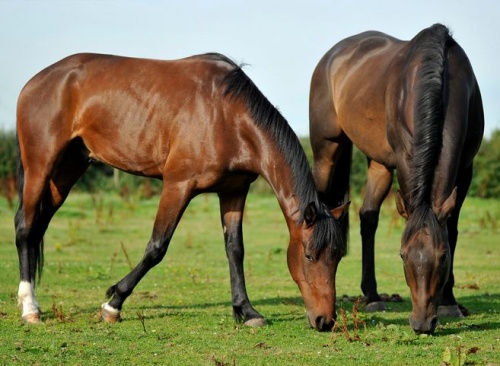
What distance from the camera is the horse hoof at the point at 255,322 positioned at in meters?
7.52

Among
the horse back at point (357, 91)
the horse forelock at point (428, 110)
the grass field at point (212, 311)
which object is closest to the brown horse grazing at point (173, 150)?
the grass field at point (212, 311)

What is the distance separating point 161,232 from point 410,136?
2348mm

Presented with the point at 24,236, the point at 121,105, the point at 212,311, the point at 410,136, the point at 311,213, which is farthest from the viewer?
the point at 212,311

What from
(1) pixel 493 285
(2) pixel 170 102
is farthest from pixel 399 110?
(1) pixel 493 285

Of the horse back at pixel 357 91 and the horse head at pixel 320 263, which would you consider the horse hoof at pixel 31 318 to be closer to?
the horse head at pixel 320 263

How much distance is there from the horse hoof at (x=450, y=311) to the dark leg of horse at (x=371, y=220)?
826 mm

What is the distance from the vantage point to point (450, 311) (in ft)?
27.3

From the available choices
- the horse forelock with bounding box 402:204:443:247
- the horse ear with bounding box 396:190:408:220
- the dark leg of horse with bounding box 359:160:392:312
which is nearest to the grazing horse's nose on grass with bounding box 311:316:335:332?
the horse forelock with bounding box 402:204:443:247

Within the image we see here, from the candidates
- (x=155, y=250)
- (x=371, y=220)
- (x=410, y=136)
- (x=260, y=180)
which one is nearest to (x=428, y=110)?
(x=410, y=136)

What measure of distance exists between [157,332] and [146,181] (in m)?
19.7

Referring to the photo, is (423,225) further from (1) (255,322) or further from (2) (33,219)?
(2) (33,219)

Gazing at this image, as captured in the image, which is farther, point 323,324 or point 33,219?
point 33,219

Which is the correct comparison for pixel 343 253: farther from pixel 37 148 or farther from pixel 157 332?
pixel 37 148

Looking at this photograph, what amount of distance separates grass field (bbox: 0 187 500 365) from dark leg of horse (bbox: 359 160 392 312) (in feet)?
1.12
